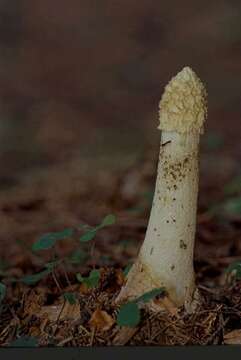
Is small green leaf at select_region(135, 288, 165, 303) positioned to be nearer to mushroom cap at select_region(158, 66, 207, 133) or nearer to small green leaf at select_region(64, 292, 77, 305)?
small green leaf at select_region(64, 292, 77, 305)

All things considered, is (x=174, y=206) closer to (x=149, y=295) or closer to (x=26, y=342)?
(x=149, y=295)

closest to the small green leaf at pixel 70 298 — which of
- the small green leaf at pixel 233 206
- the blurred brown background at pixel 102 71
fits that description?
the small green leaf at pixel 233 206

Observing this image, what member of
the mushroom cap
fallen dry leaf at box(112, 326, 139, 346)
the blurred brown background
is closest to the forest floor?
fallen dry leaf at box(112, 326, 139, 346)

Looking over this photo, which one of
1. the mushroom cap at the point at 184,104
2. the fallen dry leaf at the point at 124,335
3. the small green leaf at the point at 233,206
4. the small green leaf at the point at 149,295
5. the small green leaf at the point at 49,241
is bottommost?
the fallen dry leaf at the point at 124,335

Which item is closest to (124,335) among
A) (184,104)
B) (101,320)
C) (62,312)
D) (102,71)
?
(101,320)

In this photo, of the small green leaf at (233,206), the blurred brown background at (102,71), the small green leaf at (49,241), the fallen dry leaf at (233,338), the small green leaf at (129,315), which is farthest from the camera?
the blurred brown background at (102,71)

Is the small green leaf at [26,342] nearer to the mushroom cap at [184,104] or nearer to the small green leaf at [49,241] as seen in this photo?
the small green leaf at [49,241]

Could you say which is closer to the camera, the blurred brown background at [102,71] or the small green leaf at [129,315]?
the small green leaf at [129,315]

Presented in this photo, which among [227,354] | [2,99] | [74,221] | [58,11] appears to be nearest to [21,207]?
[74,221]
